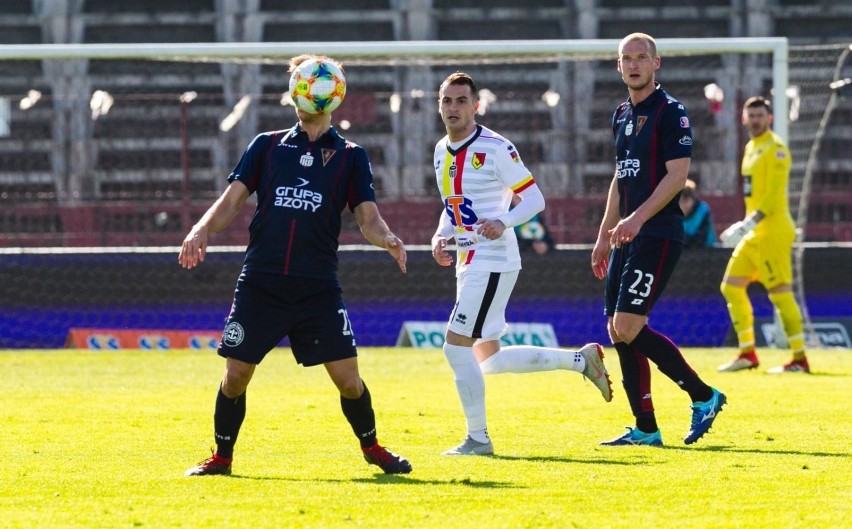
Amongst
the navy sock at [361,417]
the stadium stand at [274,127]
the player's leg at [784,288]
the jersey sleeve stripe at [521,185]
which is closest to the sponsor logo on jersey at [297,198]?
the navy sock at [361,417]

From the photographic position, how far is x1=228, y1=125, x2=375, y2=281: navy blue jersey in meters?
7.35

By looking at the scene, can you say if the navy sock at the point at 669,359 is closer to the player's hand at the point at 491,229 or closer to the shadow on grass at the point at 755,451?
the shadow on grass at the point at 755,451

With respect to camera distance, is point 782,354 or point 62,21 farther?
point 62,21

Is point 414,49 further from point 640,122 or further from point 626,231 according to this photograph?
point 626,231

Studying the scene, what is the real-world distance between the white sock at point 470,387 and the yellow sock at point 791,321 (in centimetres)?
646

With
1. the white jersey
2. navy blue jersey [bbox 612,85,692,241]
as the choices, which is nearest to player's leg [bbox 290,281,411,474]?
the white jersey

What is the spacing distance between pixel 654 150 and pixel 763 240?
620 centimetres

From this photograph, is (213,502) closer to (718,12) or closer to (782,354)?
(782,354)

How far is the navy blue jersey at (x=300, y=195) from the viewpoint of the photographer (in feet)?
24.1

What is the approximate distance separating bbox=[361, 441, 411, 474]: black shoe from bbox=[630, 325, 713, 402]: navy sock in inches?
74.3

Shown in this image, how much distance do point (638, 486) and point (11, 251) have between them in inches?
528

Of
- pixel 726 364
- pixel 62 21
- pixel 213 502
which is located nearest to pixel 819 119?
pixel 726 364

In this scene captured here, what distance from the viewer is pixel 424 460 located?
806 cm

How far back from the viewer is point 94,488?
22.9 feet
